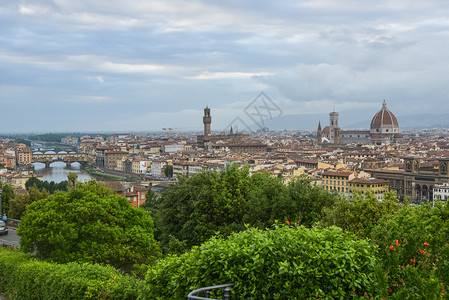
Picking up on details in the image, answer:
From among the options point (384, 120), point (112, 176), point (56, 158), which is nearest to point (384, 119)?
point (384, 120)

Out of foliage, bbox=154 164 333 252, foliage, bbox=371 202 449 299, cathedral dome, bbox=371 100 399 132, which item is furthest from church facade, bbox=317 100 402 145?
foliage, bbox=371 202 449 299

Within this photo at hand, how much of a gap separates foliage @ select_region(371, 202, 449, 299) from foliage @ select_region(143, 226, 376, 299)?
186mm

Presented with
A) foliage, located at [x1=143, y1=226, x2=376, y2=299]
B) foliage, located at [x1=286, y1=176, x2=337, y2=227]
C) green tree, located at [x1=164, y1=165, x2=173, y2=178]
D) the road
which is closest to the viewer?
foliage, located at [x1=143, y1=226, x2=376, y2=299]

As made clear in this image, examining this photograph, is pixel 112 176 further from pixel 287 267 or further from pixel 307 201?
pixel 287 267

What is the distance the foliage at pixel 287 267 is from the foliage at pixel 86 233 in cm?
532

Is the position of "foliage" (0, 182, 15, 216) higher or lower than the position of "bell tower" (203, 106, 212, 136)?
lower

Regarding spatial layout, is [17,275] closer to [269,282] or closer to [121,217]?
[121,217]

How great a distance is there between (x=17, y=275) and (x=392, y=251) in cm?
702

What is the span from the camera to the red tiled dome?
10719 centimetres

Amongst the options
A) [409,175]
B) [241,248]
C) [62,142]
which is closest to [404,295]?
[241,248]

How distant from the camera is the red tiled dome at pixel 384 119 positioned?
352ft

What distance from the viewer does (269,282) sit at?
432 centimetres

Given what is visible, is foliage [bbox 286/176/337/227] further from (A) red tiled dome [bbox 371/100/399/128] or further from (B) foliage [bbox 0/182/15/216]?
(A) red tiled dome [bbox 371/100/399/128]

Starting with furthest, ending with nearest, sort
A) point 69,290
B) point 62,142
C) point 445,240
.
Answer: point 62,142 → point 69,290 → point 445,240
